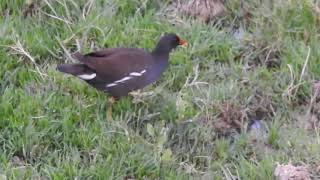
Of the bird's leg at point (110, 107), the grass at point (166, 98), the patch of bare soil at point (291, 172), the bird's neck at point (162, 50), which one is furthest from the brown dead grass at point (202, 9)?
the patch of bare soil at point (291, 172)

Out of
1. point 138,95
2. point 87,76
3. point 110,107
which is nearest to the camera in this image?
point 87,76

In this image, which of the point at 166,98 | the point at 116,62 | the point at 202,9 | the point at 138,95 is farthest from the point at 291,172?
the point at 202,9

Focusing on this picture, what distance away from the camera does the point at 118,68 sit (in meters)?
5.04

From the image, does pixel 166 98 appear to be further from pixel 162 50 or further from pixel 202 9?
pixel 202 9

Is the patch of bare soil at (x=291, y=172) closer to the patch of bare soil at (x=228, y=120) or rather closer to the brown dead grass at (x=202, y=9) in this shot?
the patch of bare soil at (x=228, y=120)

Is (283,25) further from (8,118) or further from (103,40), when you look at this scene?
(8,118)

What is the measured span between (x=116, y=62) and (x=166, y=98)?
1.31ft

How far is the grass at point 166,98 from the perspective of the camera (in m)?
4.75

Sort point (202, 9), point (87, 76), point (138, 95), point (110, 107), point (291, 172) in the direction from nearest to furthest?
point (291, 172), point (87, 76), point (110, 107), point (138, 95), point (202, 9)

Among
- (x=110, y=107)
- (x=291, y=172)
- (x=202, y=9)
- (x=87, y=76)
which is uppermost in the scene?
(x=202, y=9)

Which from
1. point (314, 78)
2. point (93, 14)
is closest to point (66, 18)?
point (93, 14)

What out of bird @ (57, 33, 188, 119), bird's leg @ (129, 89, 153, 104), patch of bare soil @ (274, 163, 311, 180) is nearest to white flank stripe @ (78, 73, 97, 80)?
bird @ (57, 33, 188, 119)

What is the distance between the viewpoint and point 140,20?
5.83 meters

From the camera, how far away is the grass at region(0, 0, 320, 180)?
15.6 ft
